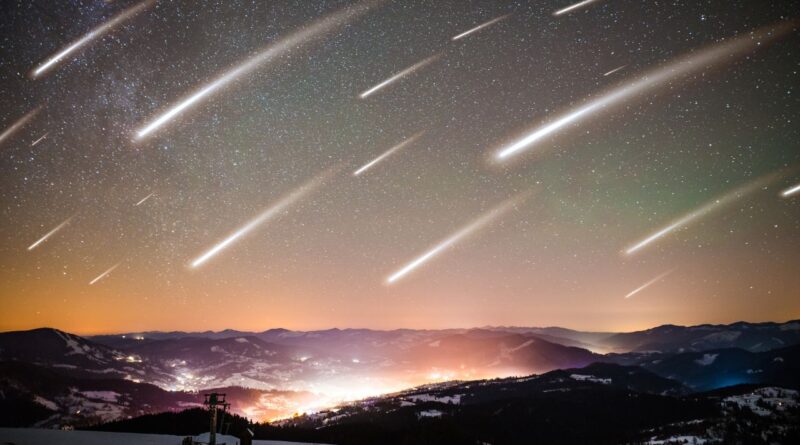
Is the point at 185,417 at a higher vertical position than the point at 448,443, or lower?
higher

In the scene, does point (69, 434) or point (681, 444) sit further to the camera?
point (681, 444)

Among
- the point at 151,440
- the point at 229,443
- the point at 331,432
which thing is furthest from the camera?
the point at 331,432

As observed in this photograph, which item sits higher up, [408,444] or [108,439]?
[108,439]

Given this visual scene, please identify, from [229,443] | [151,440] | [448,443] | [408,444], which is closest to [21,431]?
[151,440]

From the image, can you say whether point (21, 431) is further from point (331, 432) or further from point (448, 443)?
point (448, 443)

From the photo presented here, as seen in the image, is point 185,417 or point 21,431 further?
point 185,417

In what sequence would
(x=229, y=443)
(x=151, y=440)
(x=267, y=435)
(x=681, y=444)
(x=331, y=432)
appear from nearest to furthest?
1. (x=151, y=440)
2. (x=229, y=443)
3. (x=267, y=435)
4. (x=331, y=432)
5. (x=681, y=444)

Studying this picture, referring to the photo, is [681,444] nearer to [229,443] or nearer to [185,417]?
[185,417]

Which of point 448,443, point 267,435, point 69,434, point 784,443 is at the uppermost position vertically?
point 69,434

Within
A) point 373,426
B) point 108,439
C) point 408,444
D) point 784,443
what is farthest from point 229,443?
point 784,443

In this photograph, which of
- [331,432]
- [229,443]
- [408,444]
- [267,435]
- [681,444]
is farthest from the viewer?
[681,444]
